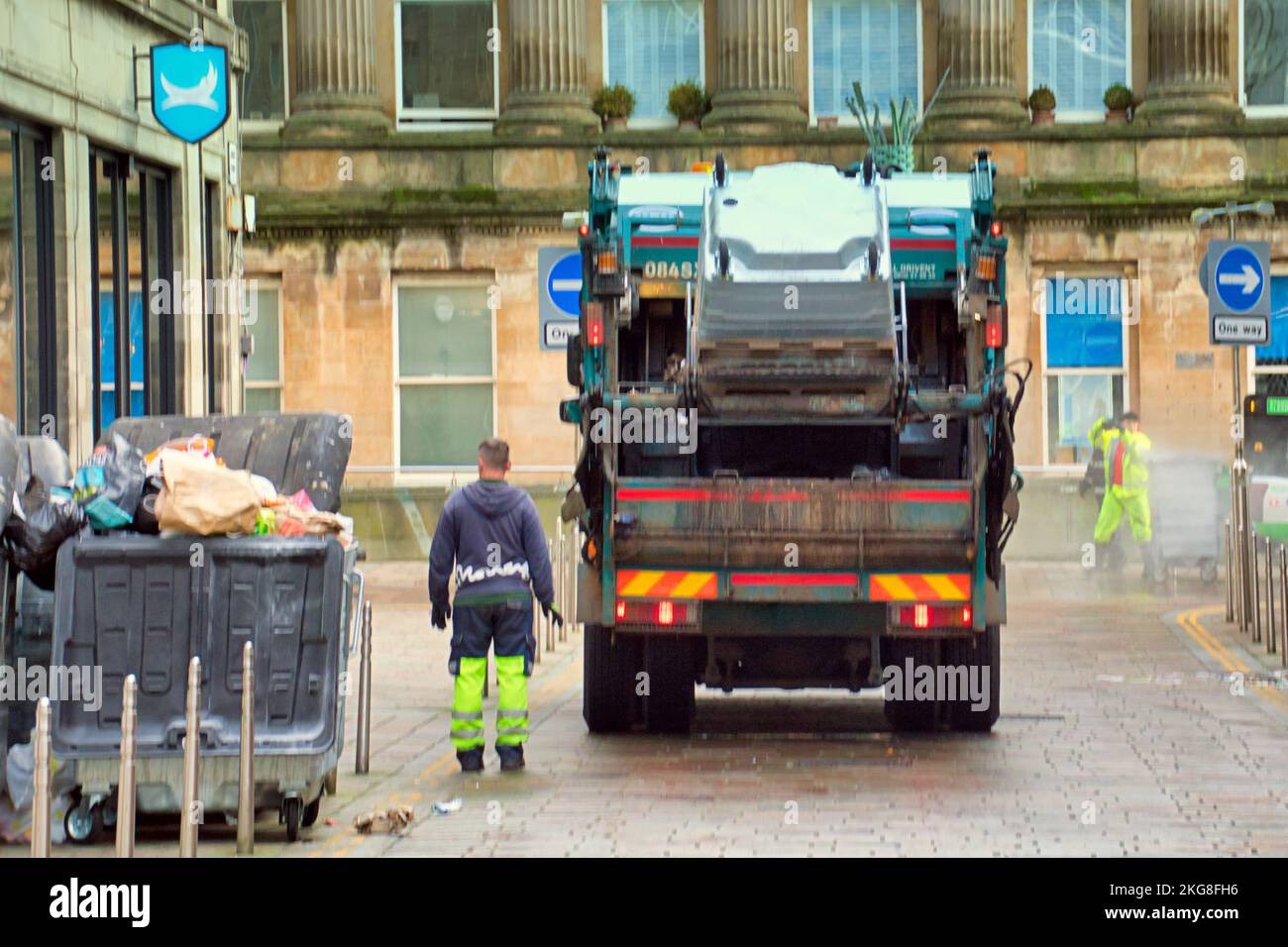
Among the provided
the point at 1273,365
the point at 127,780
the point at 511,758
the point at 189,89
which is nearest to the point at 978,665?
the point at 511,758

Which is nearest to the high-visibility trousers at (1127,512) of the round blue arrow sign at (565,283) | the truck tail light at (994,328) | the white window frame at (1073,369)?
the white window frame at (1073,369)

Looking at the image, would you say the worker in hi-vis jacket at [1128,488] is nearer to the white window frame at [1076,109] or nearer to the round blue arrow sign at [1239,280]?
the round blue arrow sign at [1239,280]

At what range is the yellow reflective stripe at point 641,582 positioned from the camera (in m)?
13.0

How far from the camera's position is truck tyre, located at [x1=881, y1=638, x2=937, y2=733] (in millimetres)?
13797

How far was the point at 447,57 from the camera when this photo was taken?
32.6m

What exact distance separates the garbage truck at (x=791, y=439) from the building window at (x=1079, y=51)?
1875 cm

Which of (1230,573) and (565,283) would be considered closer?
(565,283)

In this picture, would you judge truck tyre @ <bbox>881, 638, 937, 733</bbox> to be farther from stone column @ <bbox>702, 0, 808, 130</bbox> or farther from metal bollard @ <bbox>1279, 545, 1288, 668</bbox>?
stone column @ <bbox>702, 0, 808, 130</bbox>

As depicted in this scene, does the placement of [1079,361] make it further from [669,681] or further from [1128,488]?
[669,681]

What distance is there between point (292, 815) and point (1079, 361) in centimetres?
2252

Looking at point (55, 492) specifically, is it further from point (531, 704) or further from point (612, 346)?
point (531, 704)

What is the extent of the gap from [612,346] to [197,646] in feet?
12.4

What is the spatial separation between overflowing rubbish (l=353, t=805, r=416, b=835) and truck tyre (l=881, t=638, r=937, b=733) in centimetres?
396

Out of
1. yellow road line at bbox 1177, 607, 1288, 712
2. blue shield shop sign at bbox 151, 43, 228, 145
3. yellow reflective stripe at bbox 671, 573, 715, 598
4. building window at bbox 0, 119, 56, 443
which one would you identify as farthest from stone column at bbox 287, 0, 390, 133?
yellow reflective stripe at bbox 671, 573, 715, 598
